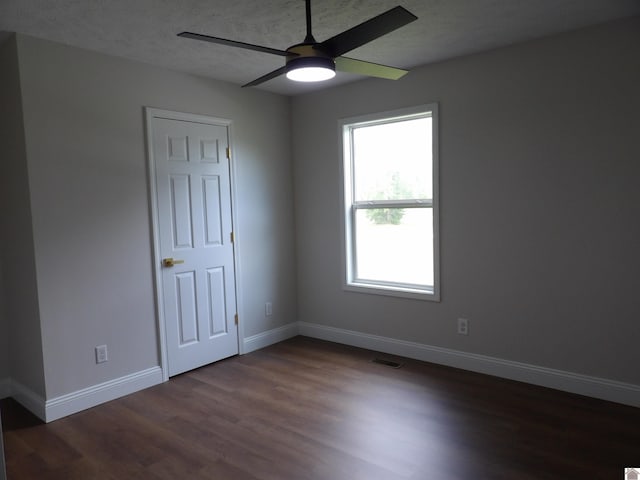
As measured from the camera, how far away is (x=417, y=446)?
251 centimetres

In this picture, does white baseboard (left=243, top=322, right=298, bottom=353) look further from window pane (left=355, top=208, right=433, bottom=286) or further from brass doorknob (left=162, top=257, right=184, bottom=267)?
brass doorknob (left=162, top=257, right=184, bottom=267)

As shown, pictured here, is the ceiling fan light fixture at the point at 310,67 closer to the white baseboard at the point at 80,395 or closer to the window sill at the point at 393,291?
the window sill at the point at 393,291

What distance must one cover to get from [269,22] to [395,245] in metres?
2.17

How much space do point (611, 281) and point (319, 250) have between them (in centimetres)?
249

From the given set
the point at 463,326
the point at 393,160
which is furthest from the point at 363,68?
the point at 463,326

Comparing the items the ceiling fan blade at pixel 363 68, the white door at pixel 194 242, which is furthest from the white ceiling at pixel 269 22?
the white door at pixel 194 242

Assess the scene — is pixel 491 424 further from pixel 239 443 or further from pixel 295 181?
pixel 295 181

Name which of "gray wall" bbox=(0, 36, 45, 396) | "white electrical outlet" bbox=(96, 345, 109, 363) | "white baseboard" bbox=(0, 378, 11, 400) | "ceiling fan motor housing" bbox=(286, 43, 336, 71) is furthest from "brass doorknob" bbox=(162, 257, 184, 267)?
"ceiling fan motor housing" bbox=(286, 43, 336, 71)

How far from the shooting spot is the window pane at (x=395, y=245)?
12.6 feet

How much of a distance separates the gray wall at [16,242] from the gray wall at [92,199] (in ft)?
0.27

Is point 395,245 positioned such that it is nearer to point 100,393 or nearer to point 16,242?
point 100,393

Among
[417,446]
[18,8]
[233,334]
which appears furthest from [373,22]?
[233,334]

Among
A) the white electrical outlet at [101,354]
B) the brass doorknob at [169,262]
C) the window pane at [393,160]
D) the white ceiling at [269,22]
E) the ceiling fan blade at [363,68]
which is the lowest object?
the white electrical outlet at [101,354]

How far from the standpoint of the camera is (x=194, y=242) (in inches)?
148
